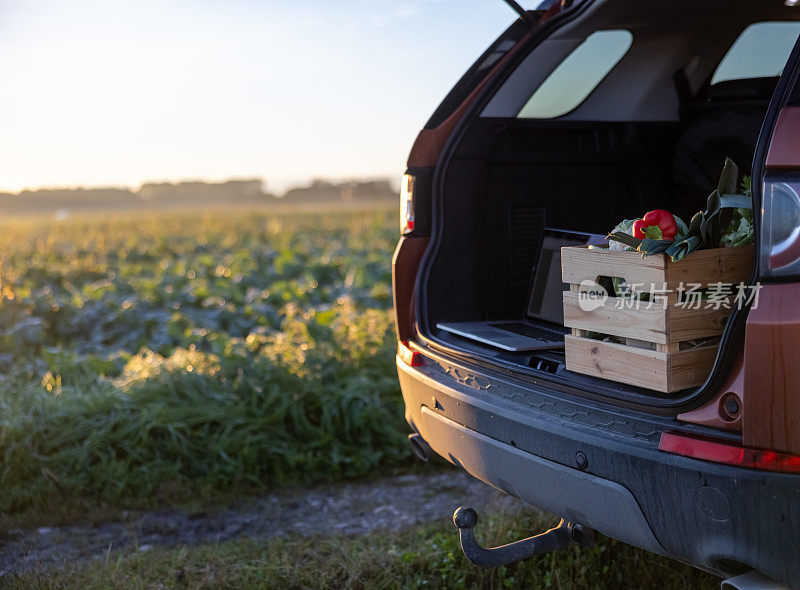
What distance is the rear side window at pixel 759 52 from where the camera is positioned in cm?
392

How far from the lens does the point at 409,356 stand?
3.46m

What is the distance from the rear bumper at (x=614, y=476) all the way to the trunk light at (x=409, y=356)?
194mm

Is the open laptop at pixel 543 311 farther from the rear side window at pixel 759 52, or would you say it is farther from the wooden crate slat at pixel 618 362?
the rear side window at pixel 759 52

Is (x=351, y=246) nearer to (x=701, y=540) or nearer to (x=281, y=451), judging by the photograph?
(x=281, y=451)

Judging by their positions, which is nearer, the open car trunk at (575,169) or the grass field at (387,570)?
the grass field at (387,570)

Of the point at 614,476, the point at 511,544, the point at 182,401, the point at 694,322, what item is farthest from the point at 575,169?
the point at 182,401

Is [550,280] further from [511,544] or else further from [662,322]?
[662,322]

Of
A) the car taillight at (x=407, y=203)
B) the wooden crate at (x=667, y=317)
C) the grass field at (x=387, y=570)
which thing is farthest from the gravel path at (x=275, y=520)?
the wooden crate at (x=667, y=317)

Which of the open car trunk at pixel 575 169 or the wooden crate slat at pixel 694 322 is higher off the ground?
the open car trunk at pixel 575 169

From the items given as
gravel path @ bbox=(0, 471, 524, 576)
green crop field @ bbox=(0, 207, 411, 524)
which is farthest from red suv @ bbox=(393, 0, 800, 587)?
green crop field @ bbox=(0, 207, 411, 524)

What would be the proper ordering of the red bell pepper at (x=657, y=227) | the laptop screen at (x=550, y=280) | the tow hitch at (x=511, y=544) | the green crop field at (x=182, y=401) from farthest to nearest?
the green crop field at (x=182, y=401) → the laptop screen at (x=550, y=280) → the tow hitch at (x=511, y=544) → the red bell pepper at (x=657, y=227)

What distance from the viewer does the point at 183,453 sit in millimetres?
4836

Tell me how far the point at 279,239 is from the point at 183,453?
10037 mm

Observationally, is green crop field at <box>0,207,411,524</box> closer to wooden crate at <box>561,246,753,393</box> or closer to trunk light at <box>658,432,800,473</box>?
wooden crate at <box>561,246,753,393</box>
